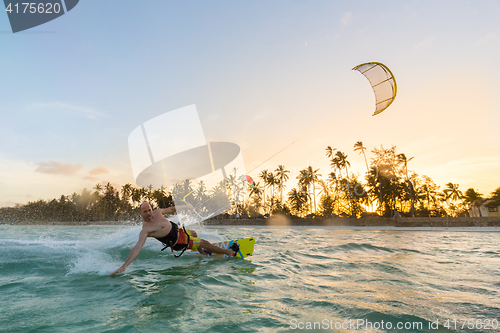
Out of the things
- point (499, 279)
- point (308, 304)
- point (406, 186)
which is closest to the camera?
point (308, 304)

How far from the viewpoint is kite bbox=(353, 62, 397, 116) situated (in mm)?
14397

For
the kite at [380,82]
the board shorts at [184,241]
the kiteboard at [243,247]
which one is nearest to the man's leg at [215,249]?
the kiteboard at [243,247]

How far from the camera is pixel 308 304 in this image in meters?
3.67

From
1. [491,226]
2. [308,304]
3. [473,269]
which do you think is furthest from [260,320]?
[491,226]

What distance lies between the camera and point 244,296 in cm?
410

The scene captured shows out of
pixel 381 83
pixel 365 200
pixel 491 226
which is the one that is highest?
pixel 381 83

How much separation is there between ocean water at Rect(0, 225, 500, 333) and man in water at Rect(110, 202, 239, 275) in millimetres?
515

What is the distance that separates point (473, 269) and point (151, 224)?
7.90m

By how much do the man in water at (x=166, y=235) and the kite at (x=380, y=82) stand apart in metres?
12.5

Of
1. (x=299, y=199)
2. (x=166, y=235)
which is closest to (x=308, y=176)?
(x=299, y=199)

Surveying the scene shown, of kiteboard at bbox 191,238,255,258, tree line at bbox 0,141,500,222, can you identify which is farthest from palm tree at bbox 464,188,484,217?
kiteboard at bbox 191,238,255,258

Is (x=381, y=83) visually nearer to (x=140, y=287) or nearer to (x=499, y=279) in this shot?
(x=499, y=279)

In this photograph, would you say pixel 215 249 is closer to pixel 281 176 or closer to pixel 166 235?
pixel 166 235

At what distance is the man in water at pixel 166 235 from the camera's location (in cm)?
564
